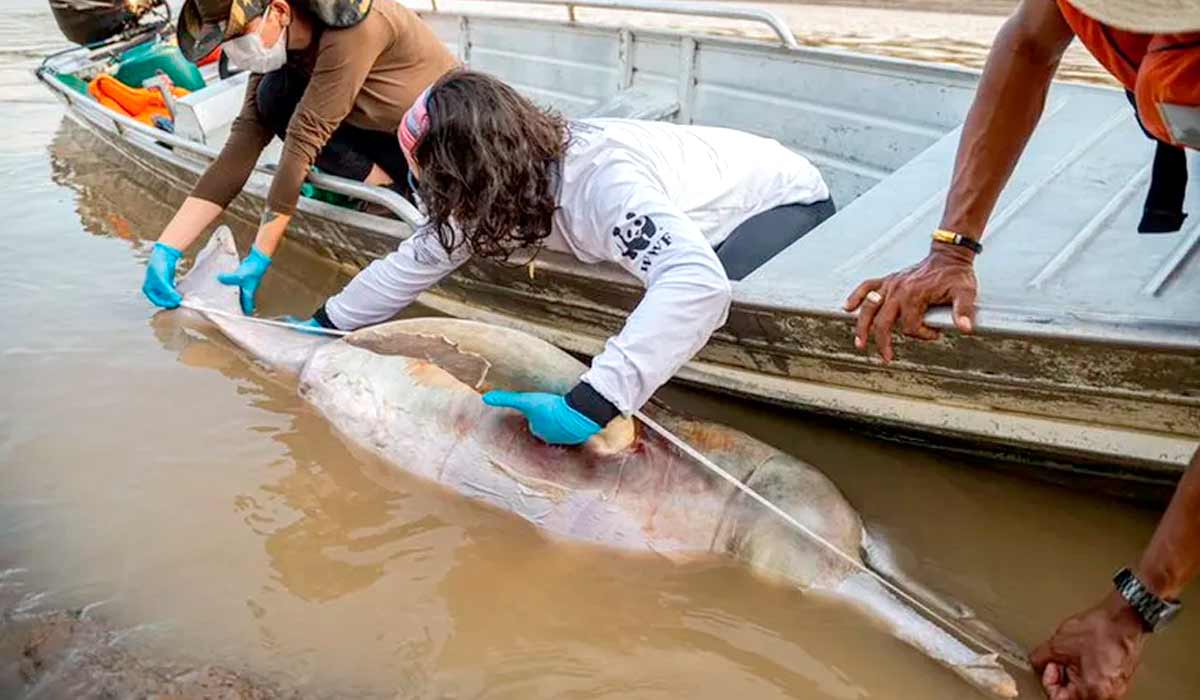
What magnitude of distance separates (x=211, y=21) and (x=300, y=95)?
0.55m

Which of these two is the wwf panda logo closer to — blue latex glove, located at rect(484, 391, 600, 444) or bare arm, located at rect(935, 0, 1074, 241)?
blue latex glove, located at rect(484, 391, 600, 444)

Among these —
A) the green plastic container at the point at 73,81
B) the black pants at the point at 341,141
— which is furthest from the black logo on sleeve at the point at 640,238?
the green plastic container at the point at 73,81

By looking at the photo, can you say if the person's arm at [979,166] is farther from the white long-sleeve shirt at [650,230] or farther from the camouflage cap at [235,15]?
the camouflage cap at [235,15]

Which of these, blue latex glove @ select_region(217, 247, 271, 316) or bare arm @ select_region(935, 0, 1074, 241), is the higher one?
bare arm @ select_region(935, 0, 1074, 241)

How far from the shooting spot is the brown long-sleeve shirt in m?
3.92

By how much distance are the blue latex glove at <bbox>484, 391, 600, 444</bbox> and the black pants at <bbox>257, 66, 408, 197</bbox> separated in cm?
183

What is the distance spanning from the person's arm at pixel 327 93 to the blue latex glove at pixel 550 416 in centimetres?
160

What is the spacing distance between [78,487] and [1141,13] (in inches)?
134

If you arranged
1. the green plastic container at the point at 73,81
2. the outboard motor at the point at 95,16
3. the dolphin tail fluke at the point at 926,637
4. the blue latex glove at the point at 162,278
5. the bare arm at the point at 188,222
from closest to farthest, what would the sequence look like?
1. the dolphin tail fluke at the point at 926,637
2. the blue latex glove at the point at 162,278
3. the bare arm at the point at 188,222
4. the green plastic container at the point at 73,81
5. the outboard motor at the point at 95,16

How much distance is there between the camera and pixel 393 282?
3.62 meters

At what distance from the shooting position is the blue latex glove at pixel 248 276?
414 cm

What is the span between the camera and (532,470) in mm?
3037

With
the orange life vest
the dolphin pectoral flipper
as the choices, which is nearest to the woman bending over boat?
the dolphin pectoral flipper

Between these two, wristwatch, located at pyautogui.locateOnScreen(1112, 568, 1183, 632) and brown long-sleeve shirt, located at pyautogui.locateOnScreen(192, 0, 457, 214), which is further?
brown long-sleeve shirt, located at pyautogui.locateOnScreen(192, 0, 457, 214)
